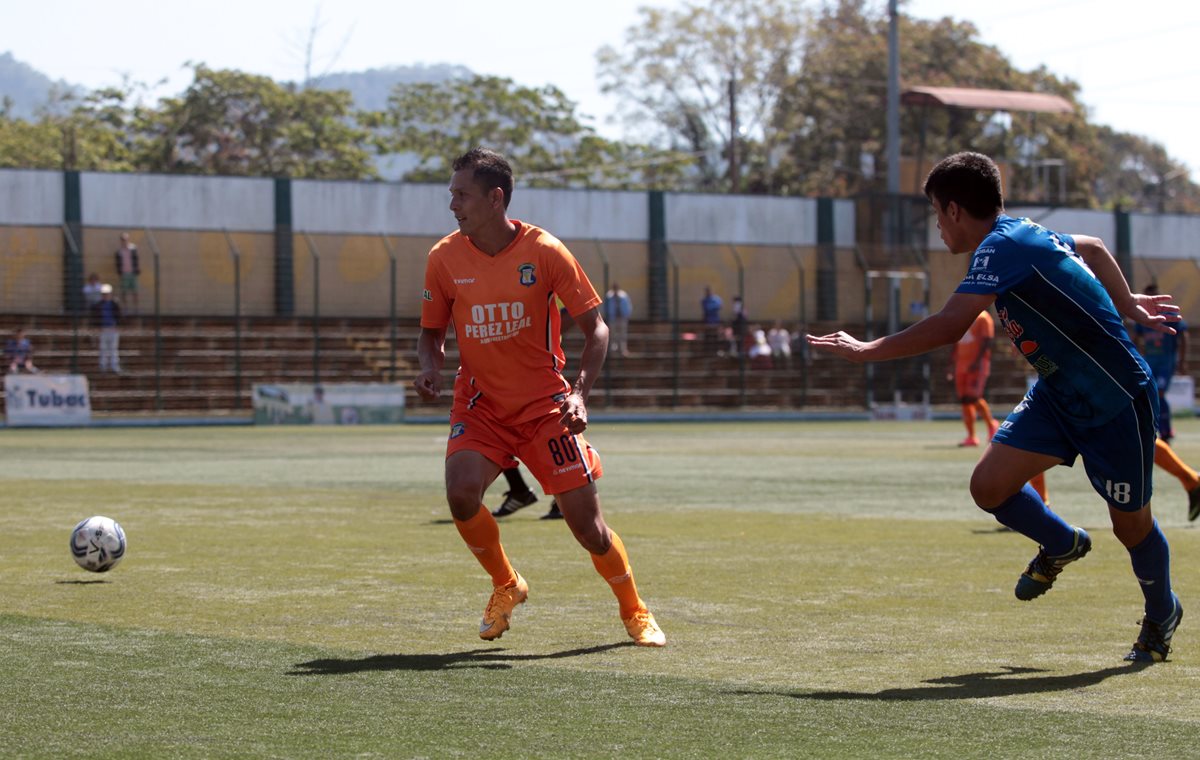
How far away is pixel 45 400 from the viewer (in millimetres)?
37438

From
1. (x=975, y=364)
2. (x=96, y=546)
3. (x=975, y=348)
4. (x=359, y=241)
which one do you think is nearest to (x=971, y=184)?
(x=96, y=546)

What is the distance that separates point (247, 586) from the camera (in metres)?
9.77

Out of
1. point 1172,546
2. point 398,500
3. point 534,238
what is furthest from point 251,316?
point 534,238

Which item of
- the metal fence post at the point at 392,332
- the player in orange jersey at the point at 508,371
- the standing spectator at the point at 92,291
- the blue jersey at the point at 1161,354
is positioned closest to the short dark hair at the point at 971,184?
the player in orange jersey at the point at 508,371

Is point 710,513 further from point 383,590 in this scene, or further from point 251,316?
point 251,316

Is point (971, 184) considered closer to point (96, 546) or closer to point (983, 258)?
point (983, 258)

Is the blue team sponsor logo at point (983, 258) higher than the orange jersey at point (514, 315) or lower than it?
higher

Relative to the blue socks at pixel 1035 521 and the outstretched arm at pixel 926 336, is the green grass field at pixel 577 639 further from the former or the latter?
the outstretched arm at pixel 926 336

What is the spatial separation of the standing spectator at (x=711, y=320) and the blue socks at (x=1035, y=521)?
40.7m

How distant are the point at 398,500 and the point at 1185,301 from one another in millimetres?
48111

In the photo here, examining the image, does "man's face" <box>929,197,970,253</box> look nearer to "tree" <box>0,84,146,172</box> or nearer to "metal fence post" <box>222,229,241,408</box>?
"metal fence post" <box>222,229,241,408</box>

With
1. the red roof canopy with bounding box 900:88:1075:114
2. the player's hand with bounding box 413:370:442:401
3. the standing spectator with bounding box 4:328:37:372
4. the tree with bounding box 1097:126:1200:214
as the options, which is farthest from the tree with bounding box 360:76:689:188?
the player's hand with bounding box 413:370:442:401

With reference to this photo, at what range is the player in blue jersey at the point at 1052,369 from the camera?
22.7 feet

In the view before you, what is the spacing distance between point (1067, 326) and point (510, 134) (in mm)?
73986
